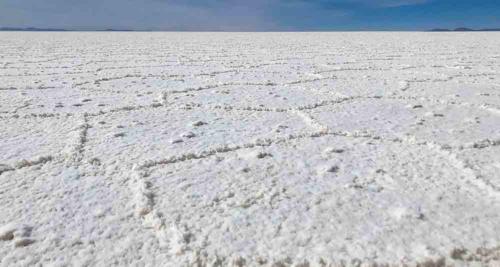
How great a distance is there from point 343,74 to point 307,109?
5.35 ft

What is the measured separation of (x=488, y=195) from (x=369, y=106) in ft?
3.93

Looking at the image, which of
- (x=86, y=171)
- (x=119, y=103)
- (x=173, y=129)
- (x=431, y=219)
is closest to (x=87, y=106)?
(x=119, y=103)

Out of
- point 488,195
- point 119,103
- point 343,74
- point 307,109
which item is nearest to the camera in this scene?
point 488,195

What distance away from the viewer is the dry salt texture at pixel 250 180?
0.98m

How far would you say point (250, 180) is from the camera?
136 cm

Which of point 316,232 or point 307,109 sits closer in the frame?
point 316,232

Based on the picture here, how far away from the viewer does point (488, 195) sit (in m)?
1.22

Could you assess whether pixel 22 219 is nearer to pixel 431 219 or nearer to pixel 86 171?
pixel 86 171

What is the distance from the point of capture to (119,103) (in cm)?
250

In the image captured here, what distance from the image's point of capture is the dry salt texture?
979mm

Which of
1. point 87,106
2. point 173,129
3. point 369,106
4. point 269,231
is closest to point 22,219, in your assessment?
point 269,231

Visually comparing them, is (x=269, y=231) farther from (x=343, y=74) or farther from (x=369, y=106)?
(x=343, y=74)

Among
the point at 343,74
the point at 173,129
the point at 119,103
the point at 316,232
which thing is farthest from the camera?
the point at 343,74

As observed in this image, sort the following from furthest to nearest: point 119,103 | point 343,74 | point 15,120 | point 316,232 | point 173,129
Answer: point 343,74 < point 119,103 < point 15,120 < point 173,129 < point 316,232
